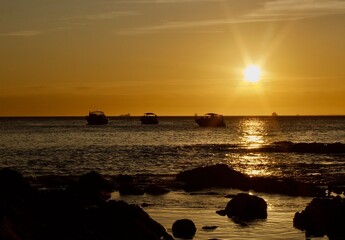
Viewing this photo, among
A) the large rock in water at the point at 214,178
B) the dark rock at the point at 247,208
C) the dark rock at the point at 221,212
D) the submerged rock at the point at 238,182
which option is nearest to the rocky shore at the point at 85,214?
the dark rock at the point at 247,208

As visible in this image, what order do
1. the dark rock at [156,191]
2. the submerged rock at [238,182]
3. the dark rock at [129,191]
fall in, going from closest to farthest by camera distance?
the dark rock at [129,191]
the dark rock at [156,191]
the submerged rock at [238,182]

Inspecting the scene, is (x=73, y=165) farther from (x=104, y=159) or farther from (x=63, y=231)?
(x=63, y=231)

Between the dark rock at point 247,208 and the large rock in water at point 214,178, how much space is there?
42.6 feet

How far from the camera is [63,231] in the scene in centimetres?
2227

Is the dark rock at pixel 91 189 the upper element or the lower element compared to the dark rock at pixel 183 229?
upper

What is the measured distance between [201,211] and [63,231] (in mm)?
13969

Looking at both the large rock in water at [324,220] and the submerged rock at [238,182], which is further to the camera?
the submerged rock at [238,182]

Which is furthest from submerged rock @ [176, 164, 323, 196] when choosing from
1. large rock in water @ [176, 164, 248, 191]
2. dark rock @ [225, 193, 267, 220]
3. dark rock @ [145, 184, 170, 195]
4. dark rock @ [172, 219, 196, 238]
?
dark rock @ [172, 219, 196, 238]

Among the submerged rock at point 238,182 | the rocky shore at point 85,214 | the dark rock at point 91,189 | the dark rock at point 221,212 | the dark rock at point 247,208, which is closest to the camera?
the rocky shore at point 85,214

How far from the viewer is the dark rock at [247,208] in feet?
106

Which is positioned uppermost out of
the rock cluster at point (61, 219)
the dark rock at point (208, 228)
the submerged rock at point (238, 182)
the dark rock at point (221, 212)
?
the rock cluster at point (61, 219)

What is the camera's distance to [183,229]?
28.2 metres

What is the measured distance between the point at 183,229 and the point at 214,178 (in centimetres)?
2103

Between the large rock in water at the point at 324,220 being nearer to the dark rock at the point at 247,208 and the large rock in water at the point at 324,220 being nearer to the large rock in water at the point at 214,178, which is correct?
the dark rock at the point at 247,208
